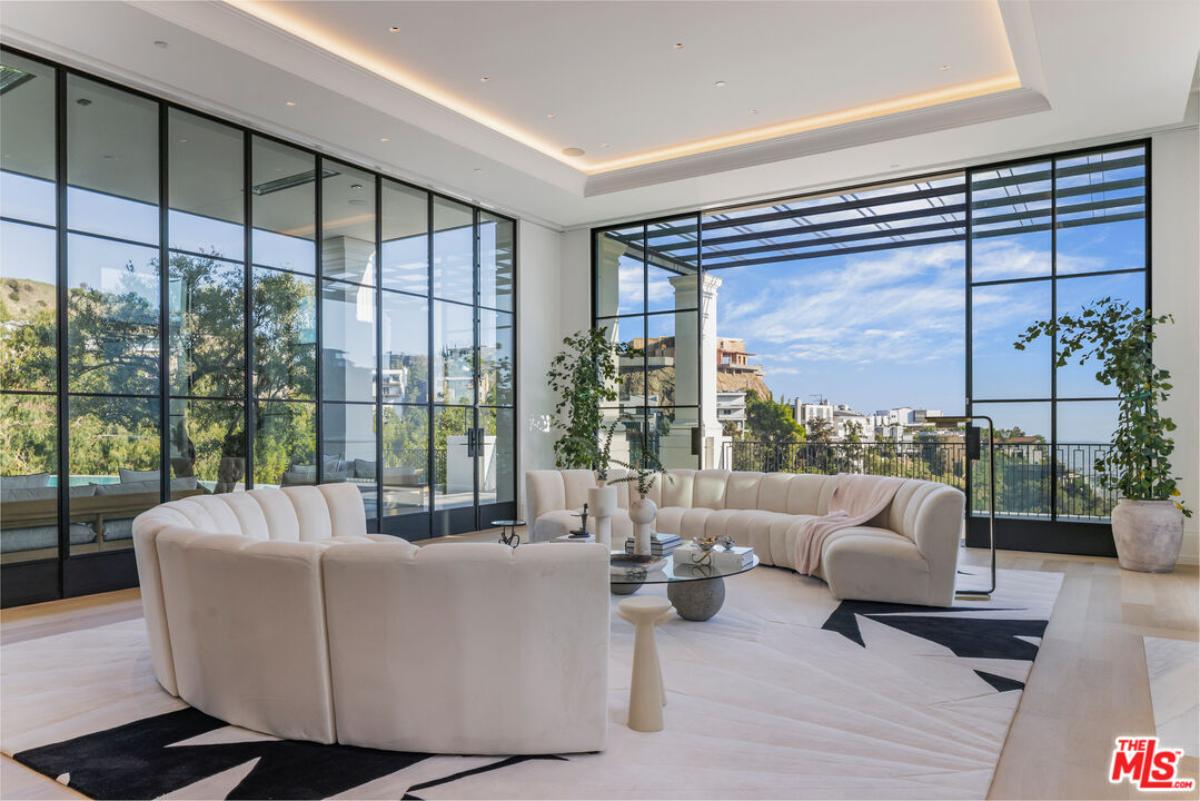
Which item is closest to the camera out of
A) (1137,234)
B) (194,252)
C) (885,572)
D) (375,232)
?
(885,572)

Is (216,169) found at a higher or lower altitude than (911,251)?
lower

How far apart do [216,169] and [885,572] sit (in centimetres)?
571

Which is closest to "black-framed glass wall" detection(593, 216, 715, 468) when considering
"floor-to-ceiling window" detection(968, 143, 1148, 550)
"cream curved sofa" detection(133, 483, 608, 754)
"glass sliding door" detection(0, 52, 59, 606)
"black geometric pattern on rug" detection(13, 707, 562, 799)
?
"floor-to-ceiling window" detection(968, 143, 1148, 550)

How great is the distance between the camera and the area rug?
2465 mm

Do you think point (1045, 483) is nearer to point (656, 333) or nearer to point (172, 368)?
point (656, 333)

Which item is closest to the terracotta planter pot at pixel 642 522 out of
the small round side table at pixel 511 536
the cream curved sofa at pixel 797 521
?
the small round side table at pixel 511 536

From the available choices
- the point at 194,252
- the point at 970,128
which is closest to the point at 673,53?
the point at 970,128

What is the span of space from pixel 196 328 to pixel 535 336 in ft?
13.7

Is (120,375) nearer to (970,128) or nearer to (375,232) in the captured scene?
(375,232)

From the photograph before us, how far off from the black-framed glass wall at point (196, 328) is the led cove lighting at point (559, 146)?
3.81ft

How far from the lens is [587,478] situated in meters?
6.87

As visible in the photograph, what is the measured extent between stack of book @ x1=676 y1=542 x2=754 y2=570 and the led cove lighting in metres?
4.02

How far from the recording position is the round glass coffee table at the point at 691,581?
4090 mm

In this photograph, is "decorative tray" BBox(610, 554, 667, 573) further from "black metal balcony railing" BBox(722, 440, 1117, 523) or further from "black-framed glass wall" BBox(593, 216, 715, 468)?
"black-framed glass wall" BBox(593, 216, 715, 468)
